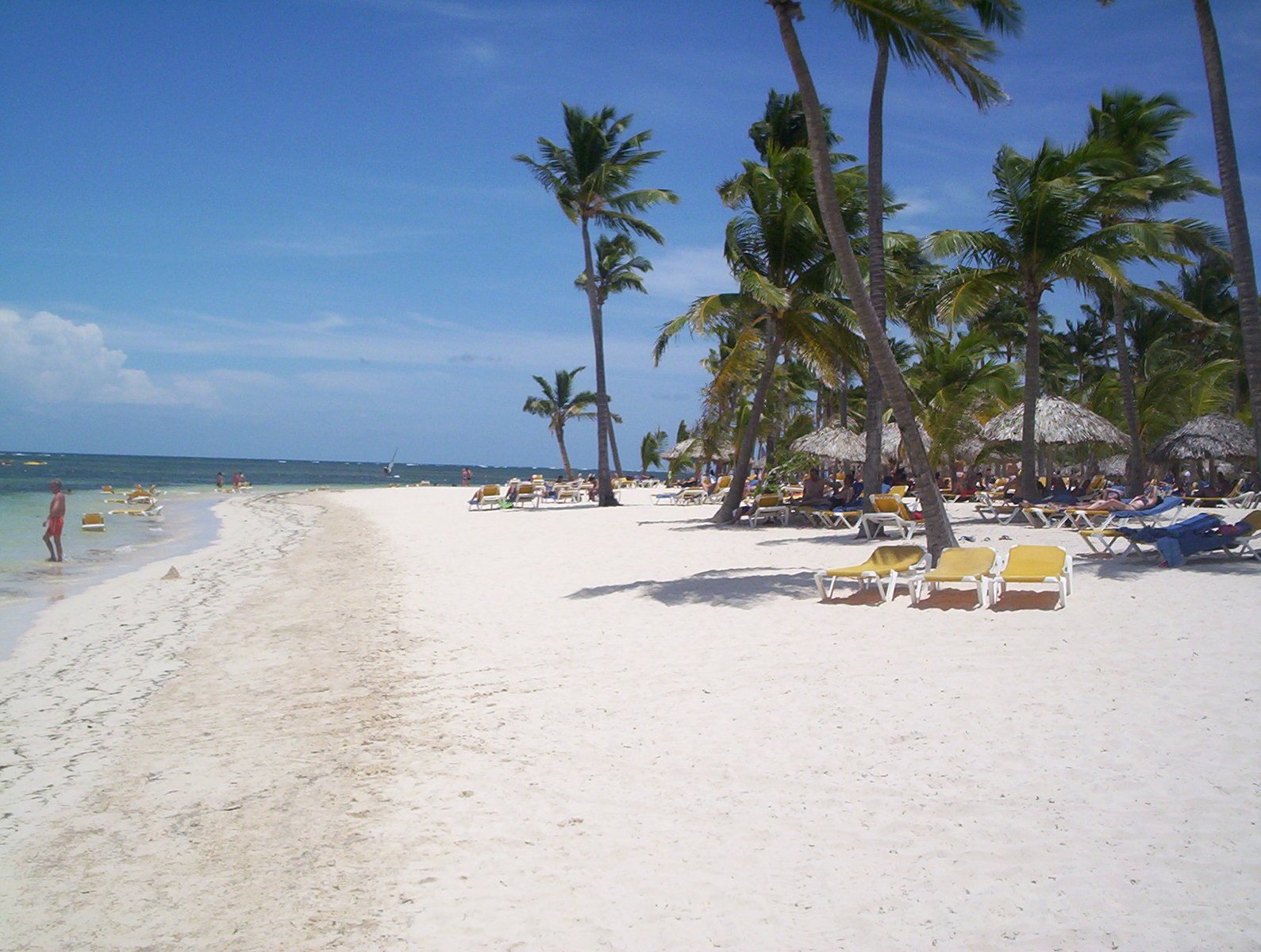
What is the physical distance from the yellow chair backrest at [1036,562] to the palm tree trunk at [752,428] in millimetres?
8747

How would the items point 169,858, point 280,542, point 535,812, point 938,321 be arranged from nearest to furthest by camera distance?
1. point 169,858
2. point 535,812
3. point 938,321
4. point 280,542

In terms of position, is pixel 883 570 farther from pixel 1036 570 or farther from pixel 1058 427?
pixel 1058 427

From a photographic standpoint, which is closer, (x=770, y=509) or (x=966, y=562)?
(x=966, y=562)

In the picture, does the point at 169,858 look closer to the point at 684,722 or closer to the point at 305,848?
the point at 305,848

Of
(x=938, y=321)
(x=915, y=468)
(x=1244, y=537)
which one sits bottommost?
(x=1244, y=537)

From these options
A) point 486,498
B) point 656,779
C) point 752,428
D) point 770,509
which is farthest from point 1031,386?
point 486,498

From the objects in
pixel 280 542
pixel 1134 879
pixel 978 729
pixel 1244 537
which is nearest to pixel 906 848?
pixel 1134 879

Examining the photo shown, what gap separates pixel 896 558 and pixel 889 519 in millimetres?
5241

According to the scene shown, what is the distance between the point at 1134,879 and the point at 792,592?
5772 millimetres

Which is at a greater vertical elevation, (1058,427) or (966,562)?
(1058,427)

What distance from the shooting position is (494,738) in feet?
16.6

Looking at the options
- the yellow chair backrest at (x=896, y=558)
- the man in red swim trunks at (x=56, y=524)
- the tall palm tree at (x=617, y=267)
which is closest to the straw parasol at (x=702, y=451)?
the tall palm tree at (x=617, y=267)

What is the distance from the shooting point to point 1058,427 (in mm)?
18922

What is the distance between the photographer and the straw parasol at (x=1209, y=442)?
21031 mm
